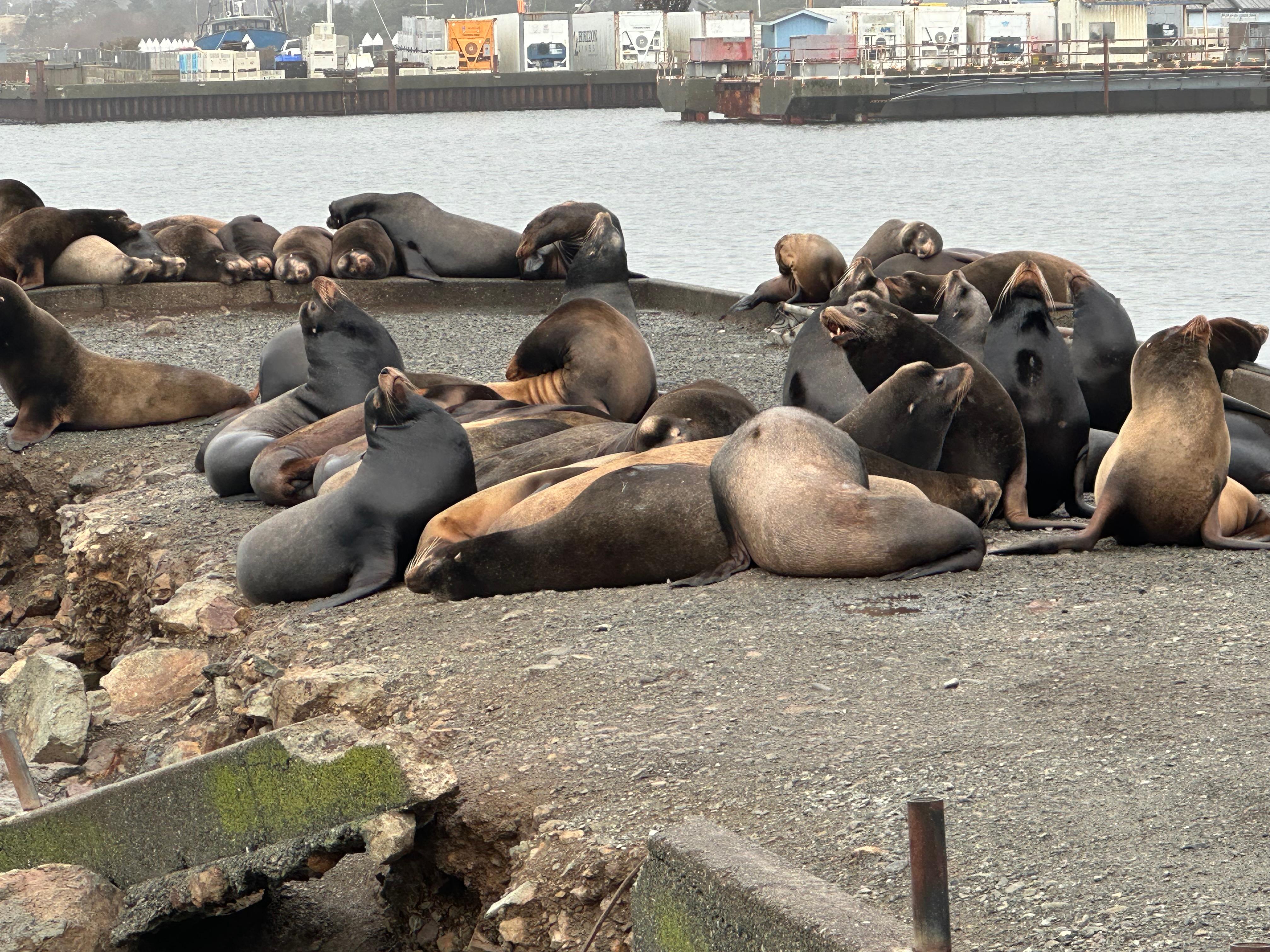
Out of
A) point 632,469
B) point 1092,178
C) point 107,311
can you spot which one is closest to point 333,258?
point 107,311

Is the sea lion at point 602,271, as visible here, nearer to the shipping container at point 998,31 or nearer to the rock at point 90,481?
the rock at point 90,481

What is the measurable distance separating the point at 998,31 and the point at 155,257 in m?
63.5

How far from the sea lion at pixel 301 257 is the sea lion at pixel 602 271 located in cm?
335

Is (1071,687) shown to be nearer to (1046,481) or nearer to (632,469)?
(632,469)

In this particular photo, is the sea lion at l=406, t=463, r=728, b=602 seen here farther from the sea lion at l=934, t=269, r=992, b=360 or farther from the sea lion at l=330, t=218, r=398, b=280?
the sea lion at l=330, t=218, r=398, b=280

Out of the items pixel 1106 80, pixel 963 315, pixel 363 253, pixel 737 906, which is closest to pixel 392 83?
pixel 1106 80

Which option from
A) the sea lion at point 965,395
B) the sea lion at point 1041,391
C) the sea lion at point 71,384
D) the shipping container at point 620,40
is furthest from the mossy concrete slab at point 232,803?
the shipping container at point 620,40

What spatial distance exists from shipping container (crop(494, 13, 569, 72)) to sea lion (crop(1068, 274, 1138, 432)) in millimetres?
77500

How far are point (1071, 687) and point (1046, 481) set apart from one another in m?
2.46

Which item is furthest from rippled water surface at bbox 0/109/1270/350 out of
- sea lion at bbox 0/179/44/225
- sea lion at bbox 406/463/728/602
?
sea lion at bbox 406/463/728/602

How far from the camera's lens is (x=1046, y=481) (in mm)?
6223

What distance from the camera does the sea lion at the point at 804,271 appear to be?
11.8 m

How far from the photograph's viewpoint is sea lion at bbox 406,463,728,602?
5.07m

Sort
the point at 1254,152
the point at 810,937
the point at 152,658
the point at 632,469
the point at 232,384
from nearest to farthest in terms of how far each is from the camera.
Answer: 1. the point at 810,937
2. the point at 632,469
3. the point at 152,658
4. the point at 232,384
5. the point at 1254,152
